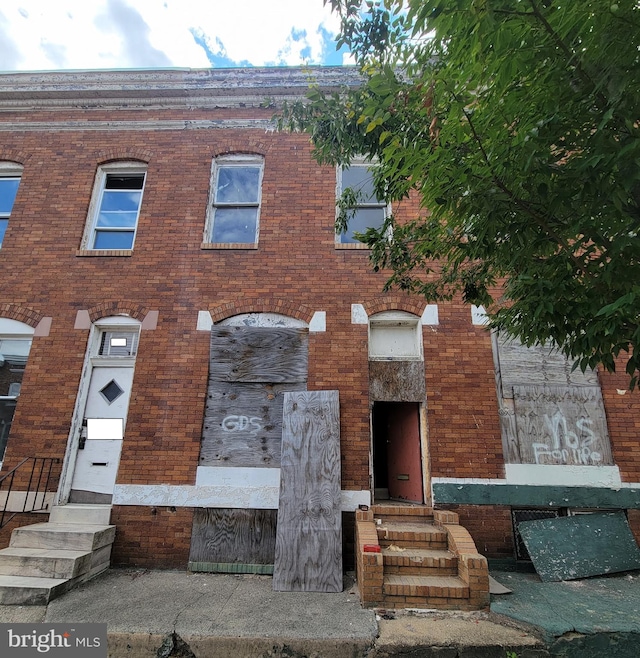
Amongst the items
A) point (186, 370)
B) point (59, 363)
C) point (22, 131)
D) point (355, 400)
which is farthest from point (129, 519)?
point (22, 131)

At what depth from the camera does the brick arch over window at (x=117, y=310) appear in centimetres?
716

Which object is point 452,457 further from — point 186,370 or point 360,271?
point 186,370

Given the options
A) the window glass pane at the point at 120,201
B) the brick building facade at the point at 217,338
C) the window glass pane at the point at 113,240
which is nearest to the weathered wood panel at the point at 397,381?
the brick building facade at the point at 217,338

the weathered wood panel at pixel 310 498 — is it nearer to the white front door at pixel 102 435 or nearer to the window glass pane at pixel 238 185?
the white front door at pixel 102 435

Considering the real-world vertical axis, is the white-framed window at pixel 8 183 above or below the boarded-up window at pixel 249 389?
above

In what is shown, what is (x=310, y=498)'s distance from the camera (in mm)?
5676

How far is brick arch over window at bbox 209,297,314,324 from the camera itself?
7105 mm

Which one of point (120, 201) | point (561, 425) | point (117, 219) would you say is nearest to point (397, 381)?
point (561, 425)

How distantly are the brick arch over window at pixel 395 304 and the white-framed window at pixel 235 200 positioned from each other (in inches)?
96.7

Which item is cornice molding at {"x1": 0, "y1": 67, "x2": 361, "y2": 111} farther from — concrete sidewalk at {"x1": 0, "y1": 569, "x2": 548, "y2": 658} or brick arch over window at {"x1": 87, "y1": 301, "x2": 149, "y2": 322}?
concrete sidewalk at {"x1": 0, "y1": 569, "x2": 548, "y2": 658}

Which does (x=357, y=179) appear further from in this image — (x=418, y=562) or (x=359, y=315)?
(x=418, y=562)

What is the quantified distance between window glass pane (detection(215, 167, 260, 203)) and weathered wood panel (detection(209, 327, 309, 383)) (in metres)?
2.70

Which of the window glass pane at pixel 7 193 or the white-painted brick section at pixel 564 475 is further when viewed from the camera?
the window glass pane at pixel 7 193

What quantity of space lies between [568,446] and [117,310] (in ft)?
25.0
